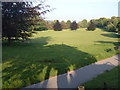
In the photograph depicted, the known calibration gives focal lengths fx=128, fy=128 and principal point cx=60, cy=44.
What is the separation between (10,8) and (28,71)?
12560 mm

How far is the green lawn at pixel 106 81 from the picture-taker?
20.9ft

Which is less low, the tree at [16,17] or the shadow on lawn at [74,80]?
the tree at [16,17]

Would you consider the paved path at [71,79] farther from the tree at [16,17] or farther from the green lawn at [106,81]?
the tree at [16,17]

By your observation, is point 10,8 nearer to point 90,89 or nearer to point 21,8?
point 21,8

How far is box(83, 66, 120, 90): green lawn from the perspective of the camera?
637cm

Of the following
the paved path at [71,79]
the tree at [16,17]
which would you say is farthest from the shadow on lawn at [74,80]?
the tree at [16,17]

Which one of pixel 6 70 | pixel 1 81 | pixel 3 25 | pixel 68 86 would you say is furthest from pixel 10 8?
pixel 68 86

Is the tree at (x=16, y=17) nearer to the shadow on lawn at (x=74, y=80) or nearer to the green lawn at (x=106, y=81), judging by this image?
the shadow on lawn at (x=74, y=80)

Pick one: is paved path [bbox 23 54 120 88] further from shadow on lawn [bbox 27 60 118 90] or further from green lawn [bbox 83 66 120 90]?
green lawn [bbox 83 66 120 90]

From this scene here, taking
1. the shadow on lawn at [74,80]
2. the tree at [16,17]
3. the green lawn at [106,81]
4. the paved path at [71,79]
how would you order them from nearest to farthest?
the green lawn at [106,81]
the shadow on lawn at [74,80]
the paved path at [71,79]
the tree at [16,17]

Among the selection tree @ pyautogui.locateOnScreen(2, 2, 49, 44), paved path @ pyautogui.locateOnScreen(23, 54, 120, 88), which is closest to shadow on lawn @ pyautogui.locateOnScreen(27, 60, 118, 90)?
paved path @ pyautogui.locateOnScreen(23, 54, 120, 88)

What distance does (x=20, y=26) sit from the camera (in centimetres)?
1809

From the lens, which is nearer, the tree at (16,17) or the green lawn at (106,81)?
the green lawn at (106,81)

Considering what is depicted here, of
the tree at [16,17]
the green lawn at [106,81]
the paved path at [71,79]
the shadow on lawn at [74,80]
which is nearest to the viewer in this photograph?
the green lawn at [106,81]
